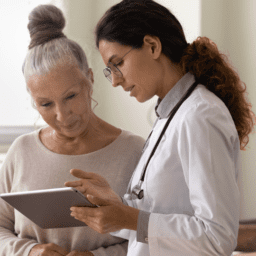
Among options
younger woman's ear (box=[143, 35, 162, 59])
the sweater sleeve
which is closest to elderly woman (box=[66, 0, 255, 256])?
younger woman's ear (box=[143, 35, 162, 59])

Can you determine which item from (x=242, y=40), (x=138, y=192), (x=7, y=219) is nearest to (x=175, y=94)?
(x=138, y=192)

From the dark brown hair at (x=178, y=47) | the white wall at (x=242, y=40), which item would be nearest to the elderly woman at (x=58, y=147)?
the dark brown hair at (x=178, y=47)

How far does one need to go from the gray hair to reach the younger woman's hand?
0.70 meters

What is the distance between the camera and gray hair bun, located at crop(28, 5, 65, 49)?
5.25 ft

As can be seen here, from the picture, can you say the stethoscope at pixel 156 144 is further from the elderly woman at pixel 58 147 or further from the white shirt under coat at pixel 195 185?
the elderly woman at pixel 58 147

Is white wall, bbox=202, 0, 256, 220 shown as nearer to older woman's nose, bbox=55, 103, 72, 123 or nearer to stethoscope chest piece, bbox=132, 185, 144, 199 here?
older woman's nose, bbox=55, 103, 72, 123

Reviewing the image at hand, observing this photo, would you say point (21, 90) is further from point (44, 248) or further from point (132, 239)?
point (132, 239)

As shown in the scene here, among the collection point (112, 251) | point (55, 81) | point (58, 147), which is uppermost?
point (55, 81)

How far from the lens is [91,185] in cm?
116

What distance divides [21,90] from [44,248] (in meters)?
1.56

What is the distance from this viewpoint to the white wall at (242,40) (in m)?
2.54

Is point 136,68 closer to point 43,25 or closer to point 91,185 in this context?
point 91,185

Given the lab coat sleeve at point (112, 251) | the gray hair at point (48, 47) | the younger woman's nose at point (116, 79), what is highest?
the gray hair at point (48, 47)

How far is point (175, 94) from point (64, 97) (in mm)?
567
